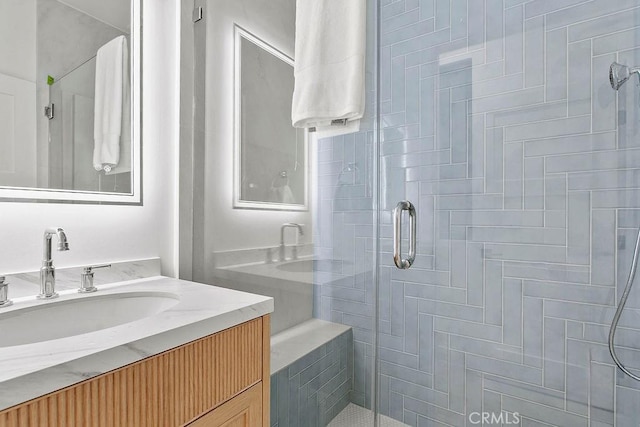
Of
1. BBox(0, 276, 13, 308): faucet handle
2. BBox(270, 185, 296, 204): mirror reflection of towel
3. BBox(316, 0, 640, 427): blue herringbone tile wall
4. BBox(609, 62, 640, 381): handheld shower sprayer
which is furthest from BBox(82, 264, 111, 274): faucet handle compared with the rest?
BBox(609, 62, 640, 381): handheld shower sprayer

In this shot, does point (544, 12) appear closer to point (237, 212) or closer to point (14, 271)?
point (237, 212)

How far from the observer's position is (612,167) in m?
1.12

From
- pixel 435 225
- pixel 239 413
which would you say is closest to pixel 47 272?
pixel 239 413

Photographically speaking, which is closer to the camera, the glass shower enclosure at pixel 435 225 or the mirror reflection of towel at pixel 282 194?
the glass shower enclosure at pixel 435 225

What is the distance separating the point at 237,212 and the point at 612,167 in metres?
1.28

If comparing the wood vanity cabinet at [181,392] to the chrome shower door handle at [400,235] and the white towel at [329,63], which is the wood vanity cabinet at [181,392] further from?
the white towel at [329,63]

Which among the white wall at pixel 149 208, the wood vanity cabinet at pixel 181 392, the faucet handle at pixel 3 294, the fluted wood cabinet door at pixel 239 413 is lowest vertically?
the fluted wood cabinet door at pixel 239 413

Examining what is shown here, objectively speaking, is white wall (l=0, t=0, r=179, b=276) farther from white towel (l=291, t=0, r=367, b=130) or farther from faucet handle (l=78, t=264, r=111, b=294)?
white towel (l=291, t=0, r=367, b=130)

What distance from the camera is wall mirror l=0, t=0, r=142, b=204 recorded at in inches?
37.7

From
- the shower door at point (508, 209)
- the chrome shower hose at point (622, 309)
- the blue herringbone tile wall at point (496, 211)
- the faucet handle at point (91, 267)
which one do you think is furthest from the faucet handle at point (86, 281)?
the chrome shower hose at point (622, 309)

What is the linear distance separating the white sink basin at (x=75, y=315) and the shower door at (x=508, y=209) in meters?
0.83

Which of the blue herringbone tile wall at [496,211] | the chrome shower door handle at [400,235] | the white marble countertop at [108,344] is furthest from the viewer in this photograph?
the chrome shower door handle at [400,235]

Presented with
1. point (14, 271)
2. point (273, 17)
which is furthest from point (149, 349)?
point (273, 17)

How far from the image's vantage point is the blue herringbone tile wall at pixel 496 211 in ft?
3.72
